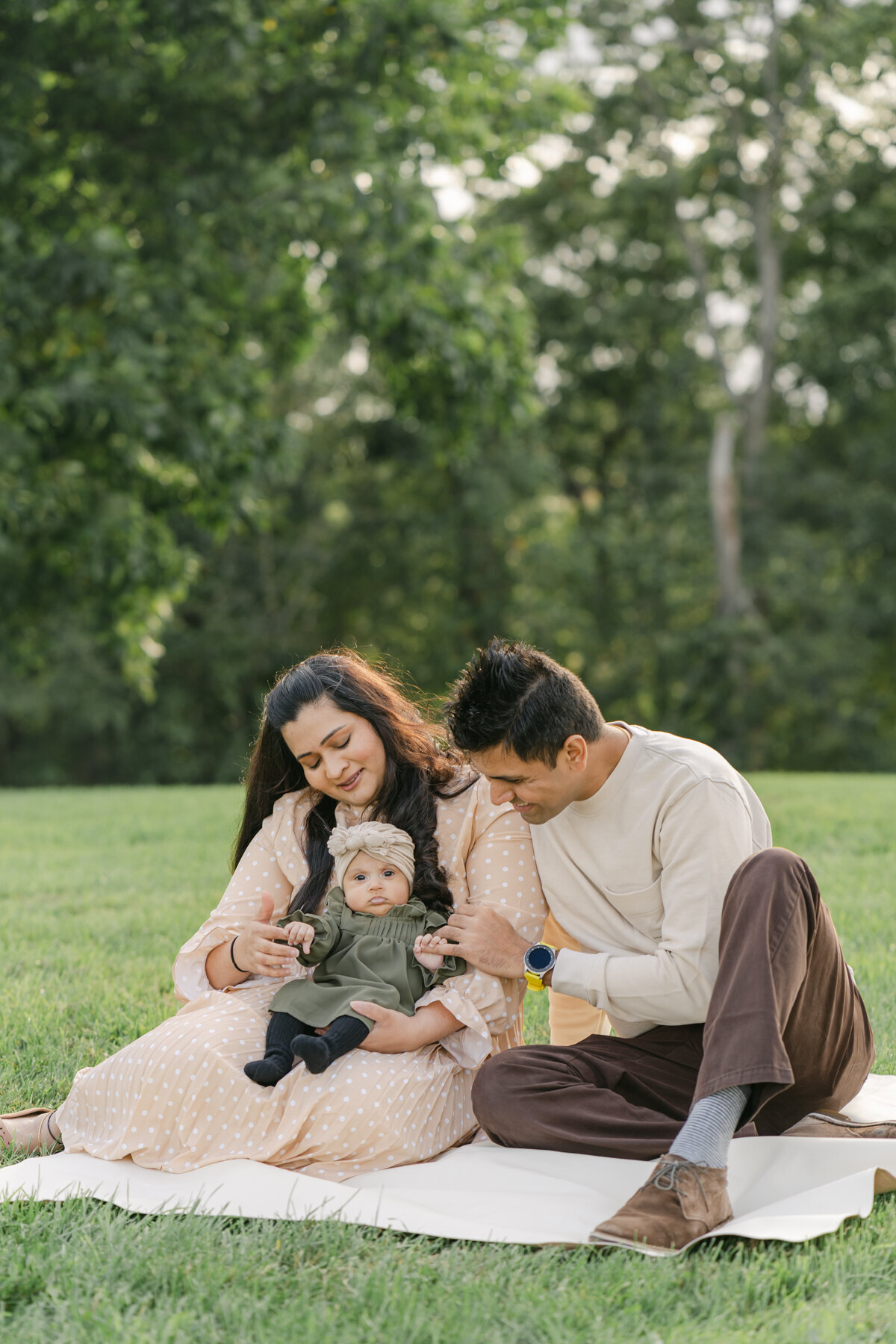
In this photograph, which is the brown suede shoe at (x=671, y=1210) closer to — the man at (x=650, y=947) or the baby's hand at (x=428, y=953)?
the man at (x=650, y=947)

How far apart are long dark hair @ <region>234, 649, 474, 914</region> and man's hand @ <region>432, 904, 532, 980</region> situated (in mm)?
169

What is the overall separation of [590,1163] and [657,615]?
1892 cm

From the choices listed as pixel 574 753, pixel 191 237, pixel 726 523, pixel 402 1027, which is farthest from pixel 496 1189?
pixel 726 523

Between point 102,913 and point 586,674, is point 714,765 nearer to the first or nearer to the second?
point 102,913

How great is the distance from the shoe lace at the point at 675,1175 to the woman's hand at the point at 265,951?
41.3 inches

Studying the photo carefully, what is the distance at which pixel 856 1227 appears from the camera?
105 inches

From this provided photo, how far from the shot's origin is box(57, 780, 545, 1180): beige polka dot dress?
3.09 m

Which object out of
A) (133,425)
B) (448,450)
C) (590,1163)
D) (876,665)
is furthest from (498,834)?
(876,665)

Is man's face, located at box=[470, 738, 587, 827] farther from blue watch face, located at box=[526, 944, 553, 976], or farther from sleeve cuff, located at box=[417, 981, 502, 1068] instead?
sleeve cuff, located at box=[417, 981, 502, 1068]

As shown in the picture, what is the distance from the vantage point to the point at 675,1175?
8.72ft

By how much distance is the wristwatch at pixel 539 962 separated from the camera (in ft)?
10.2

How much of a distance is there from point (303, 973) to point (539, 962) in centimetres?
74

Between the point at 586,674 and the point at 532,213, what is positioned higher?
the point at 532,213

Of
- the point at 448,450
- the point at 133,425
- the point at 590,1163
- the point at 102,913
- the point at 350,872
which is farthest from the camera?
the point at 448,450
